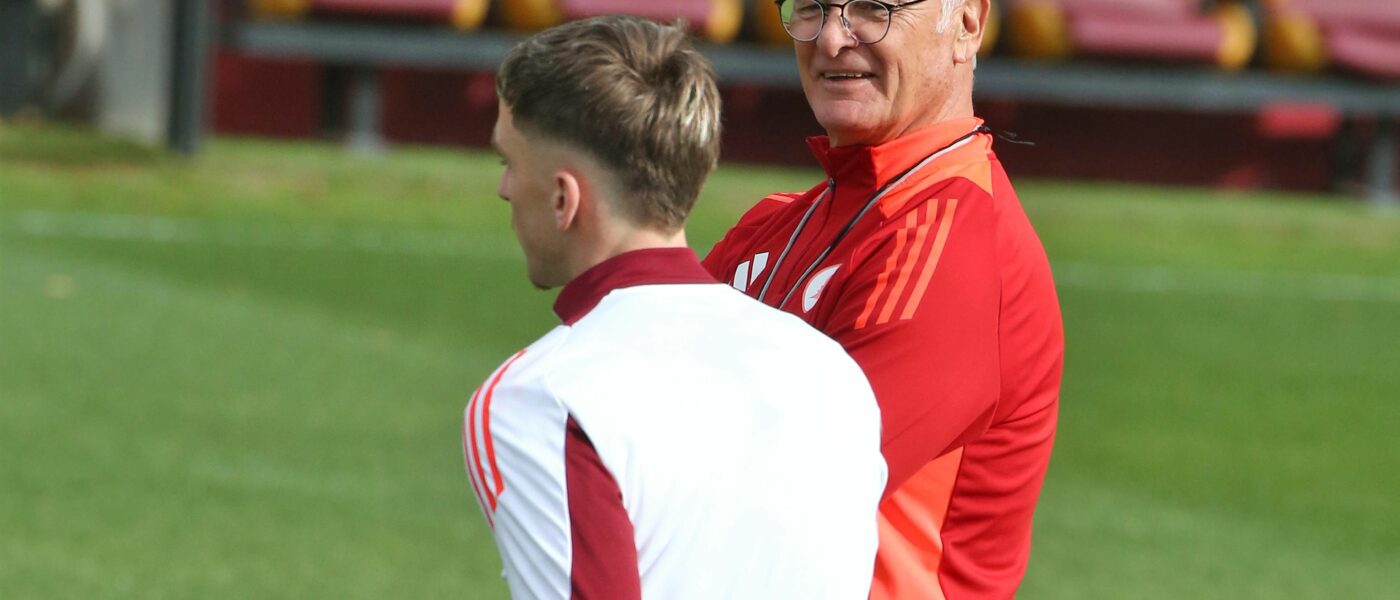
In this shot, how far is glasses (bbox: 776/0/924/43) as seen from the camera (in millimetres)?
3031

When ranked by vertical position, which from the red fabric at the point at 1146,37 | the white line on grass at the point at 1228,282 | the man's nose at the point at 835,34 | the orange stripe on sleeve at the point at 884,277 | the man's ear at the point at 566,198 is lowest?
the white line on grass at the point at 1228,282

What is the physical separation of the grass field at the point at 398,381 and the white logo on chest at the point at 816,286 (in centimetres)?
409

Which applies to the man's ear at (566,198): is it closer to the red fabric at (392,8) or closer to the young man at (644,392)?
the young man at (644,392)

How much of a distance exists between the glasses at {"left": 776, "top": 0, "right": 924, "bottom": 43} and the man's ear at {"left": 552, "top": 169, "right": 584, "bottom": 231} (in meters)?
0.91

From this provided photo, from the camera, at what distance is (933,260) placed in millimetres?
2744

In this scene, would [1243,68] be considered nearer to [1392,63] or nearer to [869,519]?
[1392,63]

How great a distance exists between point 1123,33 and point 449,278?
843cm

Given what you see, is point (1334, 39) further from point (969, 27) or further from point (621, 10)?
point (969, 27)

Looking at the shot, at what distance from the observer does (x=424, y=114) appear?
20.0 meters

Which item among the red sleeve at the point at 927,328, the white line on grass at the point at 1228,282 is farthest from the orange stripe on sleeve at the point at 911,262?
the white line on grass at the point at 1228,282

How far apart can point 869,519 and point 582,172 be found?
0.52 meters

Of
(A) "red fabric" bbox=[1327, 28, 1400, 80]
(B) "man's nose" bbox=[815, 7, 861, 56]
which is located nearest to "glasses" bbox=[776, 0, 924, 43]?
(B) "man's nose" bbox=[815, 7, 861, 56]

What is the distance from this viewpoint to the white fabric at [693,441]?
209cm

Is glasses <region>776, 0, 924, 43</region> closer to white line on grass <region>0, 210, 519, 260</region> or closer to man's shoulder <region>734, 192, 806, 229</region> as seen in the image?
man's shoulder <region>734, 192, 806, 229</region>
